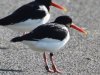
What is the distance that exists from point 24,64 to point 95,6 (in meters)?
Answer: 6.78

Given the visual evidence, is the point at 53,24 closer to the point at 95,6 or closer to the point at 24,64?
the point at 24,64

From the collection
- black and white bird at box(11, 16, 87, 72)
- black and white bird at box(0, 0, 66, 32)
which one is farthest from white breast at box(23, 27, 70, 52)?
black and white bird at box(0, 0, 66, 32)

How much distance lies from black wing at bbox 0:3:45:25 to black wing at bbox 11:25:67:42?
1500mm

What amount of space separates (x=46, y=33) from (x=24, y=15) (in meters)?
1.73

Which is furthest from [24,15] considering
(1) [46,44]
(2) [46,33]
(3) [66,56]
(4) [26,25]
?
(1) [46,44]

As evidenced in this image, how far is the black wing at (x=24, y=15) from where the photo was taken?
1078 centimetres

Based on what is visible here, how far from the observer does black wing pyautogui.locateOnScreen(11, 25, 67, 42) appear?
9.17m

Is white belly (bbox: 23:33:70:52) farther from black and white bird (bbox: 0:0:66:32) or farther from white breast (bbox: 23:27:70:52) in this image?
black and white bird (bbox: 0:0:66:32)

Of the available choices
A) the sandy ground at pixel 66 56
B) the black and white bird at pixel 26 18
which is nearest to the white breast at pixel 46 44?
the sandy ground at pixel 66 56

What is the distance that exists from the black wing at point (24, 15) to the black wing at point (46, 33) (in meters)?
1.50

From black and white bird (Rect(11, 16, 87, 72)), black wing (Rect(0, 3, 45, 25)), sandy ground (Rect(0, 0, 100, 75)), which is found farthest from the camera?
black wing (Rect(0, 3, 45, 25))

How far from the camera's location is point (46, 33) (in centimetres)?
929

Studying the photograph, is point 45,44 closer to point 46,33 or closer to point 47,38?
point 47,38

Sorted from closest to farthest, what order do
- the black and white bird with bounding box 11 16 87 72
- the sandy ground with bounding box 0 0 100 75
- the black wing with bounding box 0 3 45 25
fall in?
the black and white bird with bounding box 11 16 87 72, the sandy ground with bounding box 0 0 100 75, the black wing with bounding box 0 3 45 25
